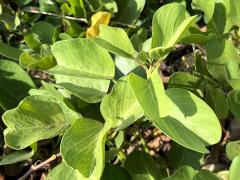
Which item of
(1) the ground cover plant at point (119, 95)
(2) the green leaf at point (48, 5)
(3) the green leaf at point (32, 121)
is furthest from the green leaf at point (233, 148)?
(2) the green leaf at point (48, 5)

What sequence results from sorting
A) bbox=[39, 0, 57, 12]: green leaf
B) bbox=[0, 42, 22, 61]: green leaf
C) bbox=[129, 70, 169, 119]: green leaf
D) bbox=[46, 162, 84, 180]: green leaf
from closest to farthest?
1. bbox=[129, 70, 169, 119]: green leaf
2. bbox=[46, 162, 84, 180]: green leaf
3. bbox=[0, 42, 22, 61]: green leaf
4. bbox=[39, 0, 57, 12]: green leaf

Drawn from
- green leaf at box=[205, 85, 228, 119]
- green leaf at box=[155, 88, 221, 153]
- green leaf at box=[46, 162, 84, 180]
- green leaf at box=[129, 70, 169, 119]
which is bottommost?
green leaf at box=[46, 162, 84, 180]

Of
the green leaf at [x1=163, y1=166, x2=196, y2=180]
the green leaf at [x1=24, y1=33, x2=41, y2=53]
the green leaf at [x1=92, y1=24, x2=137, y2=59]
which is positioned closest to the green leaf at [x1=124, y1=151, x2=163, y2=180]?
the green leaf at [x1=163, y1=166, x2=196, y2=180]

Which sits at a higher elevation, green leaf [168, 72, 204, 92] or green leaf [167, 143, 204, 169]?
green leaf [168, 72, 204, 92]

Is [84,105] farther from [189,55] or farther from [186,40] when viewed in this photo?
[189,55]

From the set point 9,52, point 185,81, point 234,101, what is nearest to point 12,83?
point 9,52

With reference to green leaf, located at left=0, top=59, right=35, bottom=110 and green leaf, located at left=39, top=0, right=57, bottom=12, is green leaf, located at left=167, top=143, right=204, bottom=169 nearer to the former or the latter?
green leaf, located at left=0, top=59, right=35, bottom=110

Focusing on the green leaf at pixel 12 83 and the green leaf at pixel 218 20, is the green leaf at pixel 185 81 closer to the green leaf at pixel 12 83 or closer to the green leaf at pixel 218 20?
the green leaf at pixel 218 20

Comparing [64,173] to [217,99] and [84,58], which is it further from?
[217,99]
